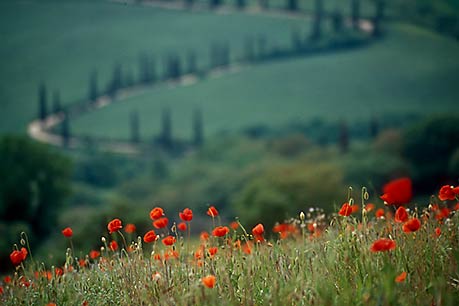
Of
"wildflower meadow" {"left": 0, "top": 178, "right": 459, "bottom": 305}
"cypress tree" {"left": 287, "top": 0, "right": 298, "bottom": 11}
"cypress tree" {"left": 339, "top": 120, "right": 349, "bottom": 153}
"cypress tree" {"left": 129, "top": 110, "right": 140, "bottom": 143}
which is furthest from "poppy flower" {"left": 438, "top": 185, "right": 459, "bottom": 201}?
"cypress tree" {"left": 287, "top": 0, "right": 298, "bottom": 11}

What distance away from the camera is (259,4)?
439 feet

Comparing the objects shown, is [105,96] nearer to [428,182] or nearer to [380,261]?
[428,182]

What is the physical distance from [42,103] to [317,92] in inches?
2048

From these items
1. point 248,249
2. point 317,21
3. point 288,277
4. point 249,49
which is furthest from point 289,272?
point 249,49

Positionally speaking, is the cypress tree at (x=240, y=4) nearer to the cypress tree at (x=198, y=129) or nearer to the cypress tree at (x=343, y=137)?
the cypress tree at (x=198, y=129)

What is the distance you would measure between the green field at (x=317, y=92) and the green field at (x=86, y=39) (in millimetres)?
9229

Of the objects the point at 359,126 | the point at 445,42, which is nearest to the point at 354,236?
the point at 445,42

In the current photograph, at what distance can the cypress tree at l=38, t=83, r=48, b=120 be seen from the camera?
123500mm

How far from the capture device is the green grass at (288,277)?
208 inches

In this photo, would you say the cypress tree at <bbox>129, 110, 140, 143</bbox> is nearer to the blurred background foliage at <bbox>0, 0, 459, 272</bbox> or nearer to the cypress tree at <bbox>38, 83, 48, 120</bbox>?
the blurred background foliage at <bbox>0, 0, 459, 272</bbox>

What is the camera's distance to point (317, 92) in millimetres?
111875

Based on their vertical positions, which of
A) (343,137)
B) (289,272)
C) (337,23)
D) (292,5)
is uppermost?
(289,272)

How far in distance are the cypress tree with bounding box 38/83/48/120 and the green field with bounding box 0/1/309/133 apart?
100 cm

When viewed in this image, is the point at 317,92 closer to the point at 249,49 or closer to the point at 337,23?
the point at 337,23
